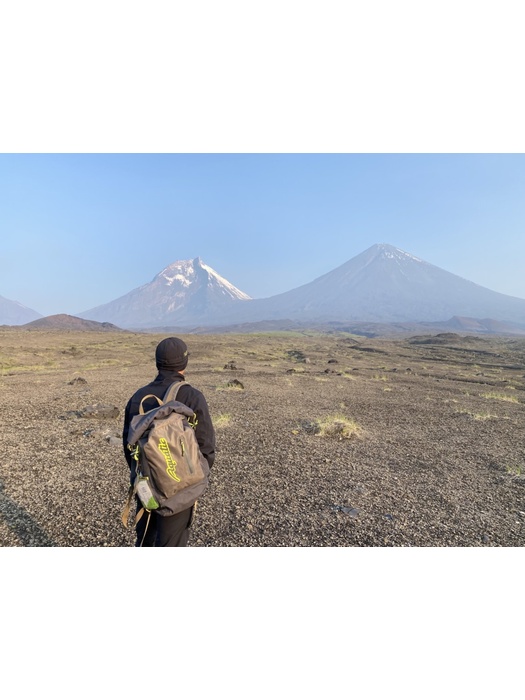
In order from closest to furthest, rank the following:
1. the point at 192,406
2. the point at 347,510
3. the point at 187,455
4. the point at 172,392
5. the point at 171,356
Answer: the point at 187,455
the point at 172,392
the point at 192,406
the point at 171,356
the point at 347,510

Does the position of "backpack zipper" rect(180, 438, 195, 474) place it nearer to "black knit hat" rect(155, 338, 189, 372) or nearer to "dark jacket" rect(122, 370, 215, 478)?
"dark jacket" rect(122, 370, 215, 478)

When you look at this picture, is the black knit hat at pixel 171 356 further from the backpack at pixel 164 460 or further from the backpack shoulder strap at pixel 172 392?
the backpack at pixel 164 460

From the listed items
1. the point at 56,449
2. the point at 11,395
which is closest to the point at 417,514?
the point at 56,449

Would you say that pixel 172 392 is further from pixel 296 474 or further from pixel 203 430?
pixel 296 474

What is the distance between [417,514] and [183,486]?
464 cm

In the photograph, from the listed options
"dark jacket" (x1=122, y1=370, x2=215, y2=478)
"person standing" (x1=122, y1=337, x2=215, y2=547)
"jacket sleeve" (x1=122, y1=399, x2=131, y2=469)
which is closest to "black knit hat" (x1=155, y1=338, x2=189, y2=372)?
"person standing" (x1=122, y1=337, x2=215, y2=547)

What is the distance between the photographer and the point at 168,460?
2.79 metres

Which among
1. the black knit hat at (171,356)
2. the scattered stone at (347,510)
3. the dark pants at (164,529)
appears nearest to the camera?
the dark pants at (164,529)

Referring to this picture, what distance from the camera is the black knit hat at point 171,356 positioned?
3.33m

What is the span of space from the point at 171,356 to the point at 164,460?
95cm

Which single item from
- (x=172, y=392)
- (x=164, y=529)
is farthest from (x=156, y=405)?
(x=164, y=529)

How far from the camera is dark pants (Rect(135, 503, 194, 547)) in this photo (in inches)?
119

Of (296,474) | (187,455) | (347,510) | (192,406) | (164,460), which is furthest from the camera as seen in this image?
(296,474)

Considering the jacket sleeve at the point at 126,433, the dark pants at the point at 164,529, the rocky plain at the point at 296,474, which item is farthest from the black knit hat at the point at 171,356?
the rocky plain at the point at 296,474
